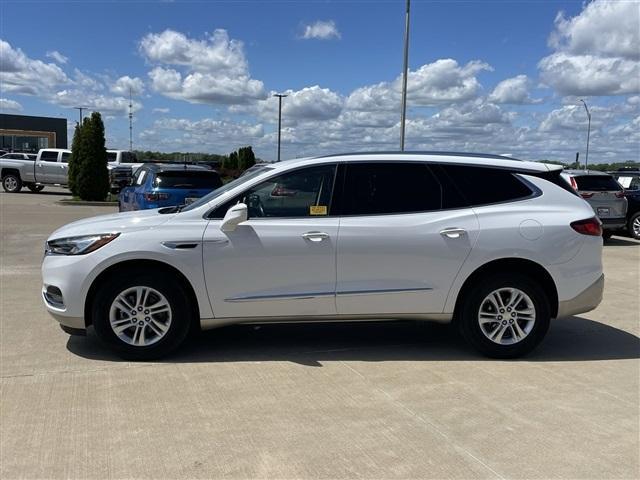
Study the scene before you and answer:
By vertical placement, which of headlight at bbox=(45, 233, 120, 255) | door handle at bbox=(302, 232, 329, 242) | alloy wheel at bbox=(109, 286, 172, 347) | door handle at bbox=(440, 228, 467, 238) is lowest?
alloy wheel at bbox=(109, 286, 172, 347)

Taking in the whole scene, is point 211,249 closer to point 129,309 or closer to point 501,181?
point 129,309

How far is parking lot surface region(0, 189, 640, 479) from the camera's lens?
3393 mm

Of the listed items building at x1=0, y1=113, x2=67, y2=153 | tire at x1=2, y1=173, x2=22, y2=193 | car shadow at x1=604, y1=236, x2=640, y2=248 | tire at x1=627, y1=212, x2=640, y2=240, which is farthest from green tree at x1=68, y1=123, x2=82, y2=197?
building at x1=0, y1=113, x2=67, y2=153

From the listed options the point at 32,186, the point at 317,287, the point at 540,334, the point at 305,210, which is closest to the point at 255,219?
the point at 305,210

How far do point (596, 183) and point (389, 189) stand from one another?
33.6 ft

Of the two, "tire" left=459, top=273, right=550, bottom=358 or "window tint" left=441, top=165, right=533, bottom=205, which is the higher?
"window tint" left=441, top=165, right=533, bottom=205

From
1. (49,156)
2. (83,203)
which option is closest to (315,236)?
(83,203)

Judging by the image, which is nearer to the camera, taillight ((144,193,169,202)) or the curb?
taillight ((144,193,169,202))

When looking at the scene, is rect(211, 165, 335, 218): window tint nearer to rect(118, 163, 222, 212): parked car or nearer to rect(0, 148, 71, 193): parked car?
rect(118, 163, 222, 212): parked car

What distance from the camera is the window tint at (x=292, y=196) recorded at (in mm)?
5109

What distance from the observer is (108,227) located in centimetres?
500

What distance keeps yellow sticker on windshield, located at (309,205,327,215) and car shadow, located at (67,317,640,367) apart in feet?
4.12

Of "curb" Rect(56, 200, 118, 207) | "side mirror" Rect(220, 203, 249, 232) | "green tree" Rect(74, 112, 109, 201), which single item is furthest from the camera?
"green tree" Rect(74, 112, 109, 201)

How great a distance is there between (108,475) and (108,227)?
2330mm
